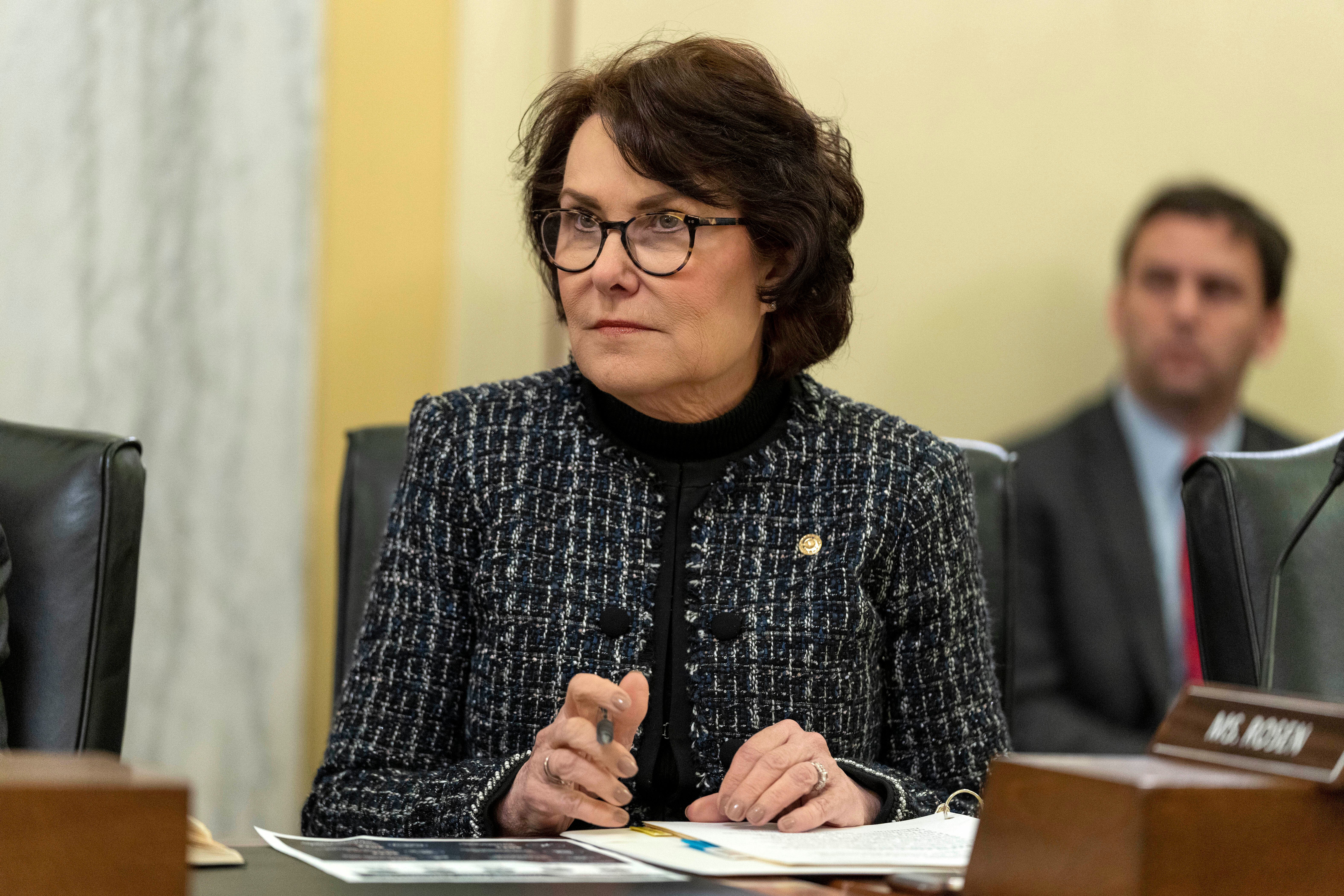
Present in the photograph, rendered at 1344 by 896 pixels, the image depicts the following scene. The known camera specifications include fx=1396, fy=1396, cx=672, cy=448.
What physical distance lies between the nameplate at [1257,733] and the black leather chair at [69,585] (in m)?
0.92

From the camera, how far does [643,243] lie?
55.4 inches

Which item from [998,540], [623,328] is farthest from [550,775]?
[998,540]

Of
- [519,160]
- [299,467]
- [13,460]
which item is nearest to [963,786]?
[519,160]

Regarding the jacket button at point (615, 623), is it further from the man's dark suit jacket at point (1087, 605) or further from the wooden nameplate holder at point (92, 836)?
the man's dark suit jacket at point (1087, 605)

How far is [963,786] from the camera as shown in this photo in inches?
54.8

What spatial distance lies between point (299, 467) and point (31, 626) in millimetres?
1165

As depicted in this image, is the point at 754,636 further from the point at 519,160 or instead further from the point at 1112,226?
the point at 1112,226

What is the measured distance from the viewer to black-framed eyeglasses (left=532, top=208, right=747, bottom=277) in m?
1.39

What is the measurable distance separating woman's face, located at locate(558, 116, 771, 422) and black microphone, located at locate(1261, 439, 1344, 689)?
0.57m

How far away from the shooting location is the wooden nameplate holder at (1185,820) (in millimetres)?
729

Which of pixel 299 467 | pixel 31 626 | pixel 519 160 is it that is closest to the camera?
pixel 31 626

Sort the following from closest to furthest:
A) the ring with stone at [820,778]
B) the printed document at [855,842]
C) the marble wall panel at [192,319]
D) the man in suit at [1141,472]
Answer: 1. the printed document at [855,842]
2. the ring with stone at [820,778]
3. the marble wall panel at [192,319]
4. the man in suit at [1141,472]

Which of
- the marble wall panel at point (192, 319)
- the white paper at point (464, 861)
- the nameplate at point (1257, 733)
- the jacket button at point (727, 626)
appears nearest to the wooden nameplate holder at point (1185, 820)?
the nameplate at point (1257, 733)

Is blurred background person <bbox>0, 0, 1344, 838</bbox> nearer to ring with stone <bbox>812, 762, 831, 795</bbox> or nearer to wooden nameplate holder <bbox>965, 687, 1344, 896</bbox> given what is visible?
ring with stone <bbox>812, 762, 831, 795</bbox>
